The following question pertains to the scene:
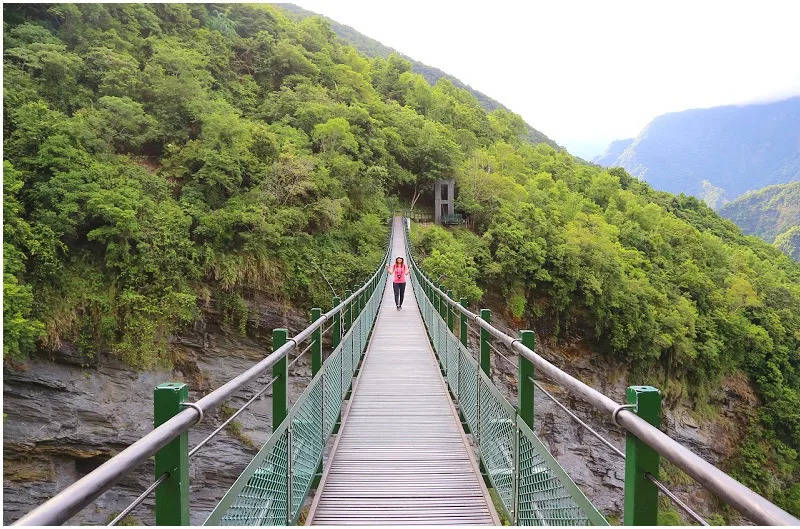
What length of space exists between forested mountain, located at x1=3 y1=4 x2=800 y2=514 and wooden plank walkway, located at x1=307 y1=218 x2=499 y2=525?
11.3 metres

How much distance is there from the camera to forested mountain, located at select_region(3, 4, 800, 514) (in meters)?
15.7

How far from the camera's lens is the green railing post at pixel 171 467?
1.58m

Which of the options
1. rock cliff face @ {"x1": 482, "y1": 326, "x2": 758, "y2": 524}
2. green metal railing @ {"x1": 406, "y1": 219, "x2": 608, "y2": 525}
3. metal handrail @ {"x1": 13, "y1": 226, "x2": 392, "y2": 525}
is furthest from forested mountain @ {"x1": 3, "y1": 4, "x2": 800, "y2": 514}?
metal handrail @ {"x1": 13, "y1": 226, "x2": 392, "y2": 525}

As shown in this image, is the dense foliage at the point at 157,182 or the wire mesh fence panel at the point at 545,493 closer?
the wire mesh fence panel at the point at 545,493

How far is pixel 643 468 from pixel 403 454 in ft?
10.9

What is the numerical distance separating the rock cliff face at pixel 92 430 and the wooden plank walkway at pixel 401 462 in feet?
32.7

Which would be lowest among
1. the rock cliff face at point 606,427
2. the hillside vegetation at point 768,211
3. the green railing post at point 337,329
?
the rock cliff face at point 606,427

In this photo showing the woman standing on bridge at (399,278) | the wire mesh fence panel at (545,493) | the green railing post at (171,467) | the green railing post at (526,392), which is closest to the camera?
the green railing post at (171,467)

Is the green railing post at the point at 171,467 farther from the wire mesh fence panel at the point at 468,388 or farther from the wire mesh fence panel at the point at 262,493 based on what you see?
the wire mesh fence panel at the point at 468,388

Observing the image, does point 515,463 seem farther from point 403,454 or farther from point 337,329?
point 337,329

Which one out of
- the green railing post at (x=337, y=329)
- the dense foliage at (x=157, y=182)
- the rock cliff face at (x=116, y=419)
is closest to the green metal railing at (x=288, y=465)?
the green railing post at (x=337, y=329)

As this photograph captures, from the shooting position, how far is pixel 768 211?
10419cm

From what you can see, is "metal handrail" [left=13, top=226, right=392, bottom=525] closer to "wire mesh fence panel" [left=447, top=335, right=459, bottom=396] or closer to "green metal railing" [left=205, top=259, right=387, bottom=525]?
"green metal railing" [left=205, top=259, right=387, bottom=525]

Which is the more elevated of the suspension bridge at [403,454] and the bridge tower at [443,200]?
the bridge tower at [443,200]
